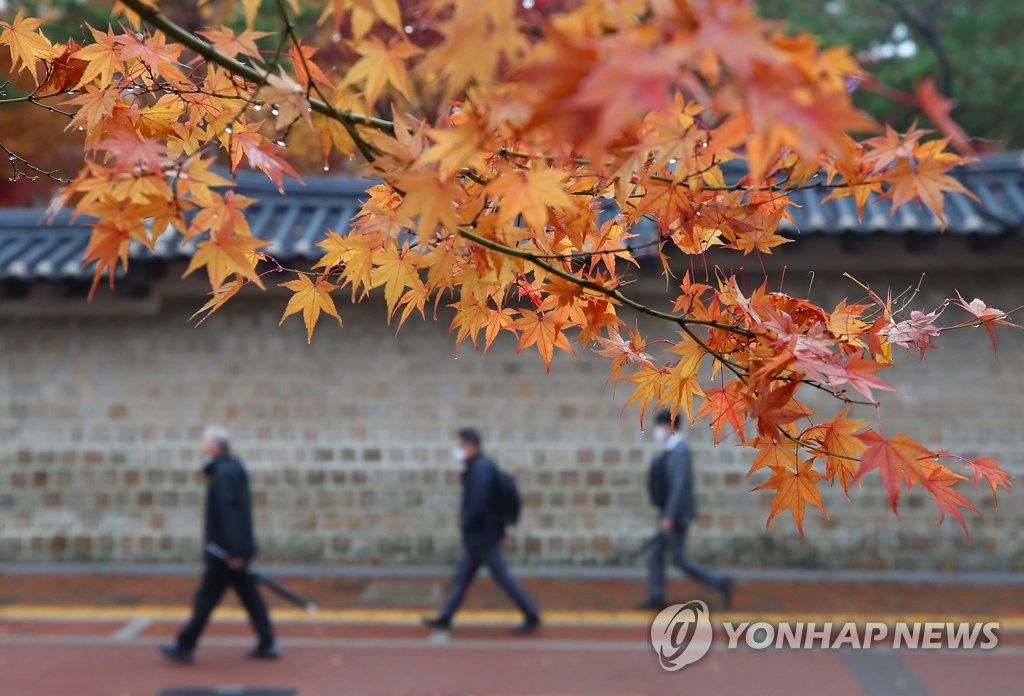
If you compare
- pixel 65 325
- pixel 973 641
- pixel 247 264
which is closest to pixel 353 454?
pixel 65 325

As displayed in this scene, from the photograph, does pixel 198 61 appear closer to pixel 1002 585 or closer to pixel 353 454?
pixel 353 454

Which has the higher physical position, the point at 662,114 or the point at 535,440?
the point at 662,114

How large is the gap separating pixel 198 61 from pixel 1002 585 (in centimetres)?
837

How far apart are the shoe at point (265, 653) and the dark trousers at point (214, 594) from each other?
0.79 ft

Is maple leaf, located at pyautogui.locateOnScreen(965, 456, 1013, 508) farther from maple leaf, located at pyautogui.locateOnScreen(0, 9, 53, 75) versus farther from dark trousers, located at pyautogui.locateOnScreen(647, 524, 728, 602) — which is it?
dark trousers, located at pyautogui.locateOnScreen(647, 524, 728, 602)

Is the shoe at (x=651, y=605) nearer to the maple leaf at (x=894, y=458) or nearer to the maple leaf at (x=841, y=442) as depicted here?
the maple leaf at (x=841, y=442)

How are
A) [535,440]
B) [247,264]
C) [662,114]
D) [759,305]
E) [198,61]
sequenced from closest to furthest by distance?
[247,264] < [662,114] < [759,305] < [198,61] < [535,440]

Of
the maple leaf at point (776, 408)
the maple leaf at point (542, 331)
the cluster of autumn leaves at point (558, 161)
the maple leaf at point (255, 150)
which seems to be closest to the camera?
the cluster of autumn leaves at point (558, 161)

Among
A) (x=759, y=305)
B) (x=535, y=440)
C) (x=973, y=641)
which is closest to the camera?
(x=759, y=305)

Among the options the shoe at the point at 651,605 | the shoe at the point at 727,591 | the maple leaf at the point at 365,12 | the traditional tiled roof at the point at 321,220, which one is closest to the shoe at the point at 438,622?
the shoe at the point at 651,605

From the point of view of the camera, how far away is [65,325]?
8789mm

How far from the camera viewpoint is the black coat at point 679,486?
23.4 feet

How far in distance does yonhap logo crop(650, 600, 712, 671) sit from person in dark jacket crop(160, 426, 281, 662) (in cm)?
268

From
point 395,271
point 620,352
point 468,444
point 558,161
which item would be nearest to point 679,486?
Answer: point 468,444
